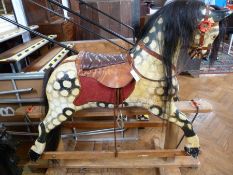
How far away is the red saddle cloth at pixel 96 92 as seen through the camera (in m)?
1.11

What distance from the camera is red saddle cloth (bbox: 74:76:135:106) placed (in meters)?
1.11

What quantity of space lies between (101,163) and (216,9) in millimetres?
1228

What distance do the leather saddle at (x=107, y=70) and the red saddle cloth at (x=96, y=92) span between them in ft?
0.11

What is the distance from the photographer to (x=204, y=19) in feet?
3.02

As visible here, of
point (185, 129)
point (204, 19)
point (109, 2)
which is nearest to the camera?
point (204, 19)

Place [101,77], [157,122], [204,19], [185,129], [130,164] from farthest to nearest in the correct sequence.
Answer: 1. [157,122]
2. [130,164]
3. [185,129]
4. [101,77]
5. [204,19]

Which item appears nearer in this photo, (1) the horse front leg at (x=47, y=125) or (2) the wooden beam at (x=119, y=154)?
(1) the horse front leg at (x=47, y=125)

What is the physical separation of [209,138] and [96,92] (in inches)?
49.7

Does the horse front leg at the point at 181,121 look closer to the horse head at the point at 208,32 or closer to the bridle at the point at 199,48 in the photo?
the bridle at the point at 199,48

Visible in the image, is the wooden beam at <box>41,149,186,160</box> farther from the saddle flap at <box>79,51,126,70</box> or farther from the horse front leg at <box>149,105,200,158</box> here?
the saddle flap at <box>79,51,126,70</box>


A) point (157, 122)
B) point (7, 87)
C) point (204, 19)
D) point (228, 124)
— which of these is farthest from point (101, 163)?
point (228, 124)

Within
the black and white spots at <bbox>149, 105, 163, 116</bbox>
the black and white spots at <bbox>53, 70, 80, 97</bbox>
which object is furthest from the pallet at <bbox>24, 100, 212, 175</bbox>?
the black and white spots at <bbox>53, 70, 80, 97</bbox>

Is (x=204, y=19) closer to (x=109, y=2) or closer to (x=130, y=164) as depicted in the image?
(x=130, y=164)

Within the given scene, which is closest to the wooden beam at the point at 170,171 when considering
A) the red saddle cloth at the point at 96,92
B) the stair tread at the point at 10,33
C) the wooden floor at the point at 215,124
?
the wooden floor at the point at 215,124
